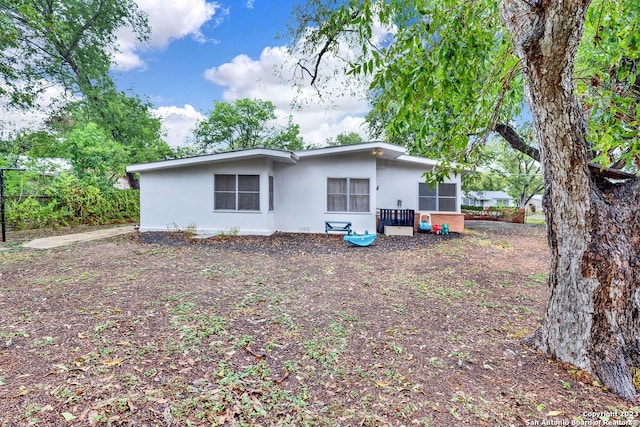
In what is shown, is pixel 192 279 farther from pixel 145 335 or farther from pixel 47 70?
pixel 47 70

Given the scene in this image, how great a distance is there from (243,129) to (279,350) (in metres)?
26.1

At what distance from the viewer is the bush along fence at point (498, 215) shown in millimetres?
16812

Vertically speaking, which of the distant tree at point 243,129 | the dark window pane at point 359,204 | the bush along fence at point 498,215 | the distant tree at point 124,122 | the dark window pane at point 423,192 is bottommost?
the bush along fence at point 498,215

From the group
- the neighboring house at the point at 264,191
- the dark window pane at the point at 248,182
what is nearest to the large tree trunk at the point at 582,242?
the neighboring house at the point at 264,191

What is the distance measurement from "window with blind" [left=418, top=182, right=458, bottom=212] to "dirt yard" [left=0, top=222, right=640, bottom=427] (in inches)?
234

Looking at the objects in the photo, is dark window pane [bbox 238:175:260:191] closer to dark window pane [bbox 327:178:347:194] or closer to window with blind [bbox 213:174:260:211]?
window with blind [bbox 213:174:260:211]

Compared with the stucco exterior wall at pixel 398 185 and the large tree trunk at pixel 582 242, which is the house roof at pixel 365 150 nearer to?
the stucco exterior wall at pixel 398 185

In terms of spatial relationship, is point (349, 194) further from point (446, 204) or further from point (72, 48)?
point (72, 48)

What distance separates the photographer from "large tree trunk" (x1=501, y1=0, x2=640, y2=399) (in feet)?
7.78

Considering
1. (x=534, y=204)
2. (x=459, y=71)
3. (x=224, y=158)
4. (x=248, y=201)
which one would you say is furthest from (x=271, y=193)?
(x=534, y=204)

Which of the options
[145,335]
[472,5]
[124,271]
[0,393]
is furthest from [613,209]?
[124,271]

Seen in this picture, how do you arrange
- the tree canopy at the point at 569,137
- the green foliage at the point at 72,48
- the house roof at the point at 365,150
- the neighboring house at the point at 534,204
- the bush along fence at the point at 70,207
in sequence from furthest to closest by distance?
the neighboring house at the point at 534,204, the green foliage at the point at 72,48, the bush along fence at the point at 70,207, the house roof at the point at 365,150, the tree canopy at the point at 569,137

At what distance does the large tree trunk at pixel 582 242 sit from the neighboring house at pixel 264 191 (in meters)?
7.18

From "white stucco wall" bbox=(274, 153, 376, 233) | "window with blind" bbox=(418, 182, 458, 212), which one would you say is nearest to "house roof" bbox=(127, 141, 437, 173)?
"white stucco wall" bbox=(274, 153, 376, 233)
